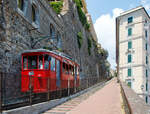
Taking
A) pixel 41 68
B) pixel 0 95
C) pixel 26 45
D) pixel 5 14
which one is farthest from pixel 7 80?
pixel 26 45

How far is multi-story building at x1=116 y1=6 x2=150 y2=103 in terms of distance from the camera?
28500mm

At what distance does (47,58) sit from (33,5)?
5255 millimetres

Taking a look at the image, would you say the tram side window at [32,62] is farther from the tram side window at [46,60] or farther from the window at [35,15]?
the window at [35,15]

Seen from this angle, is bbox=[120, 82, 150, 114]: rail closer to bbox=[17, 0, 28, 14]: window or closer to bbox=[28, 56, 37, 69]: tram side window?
bbox=[28, 56, 37, 69]: tram side window

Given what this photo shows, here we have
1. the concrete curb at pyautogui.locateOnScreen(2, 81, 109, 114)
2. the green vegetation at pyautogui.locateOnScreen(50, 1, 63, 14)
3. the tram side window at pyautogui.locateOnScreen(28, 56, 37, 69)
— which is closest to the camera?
the concrete curb at pyautogui.locateOnScreen(2, 81, 109, 114)

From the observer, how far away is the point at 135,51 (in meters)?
29.6

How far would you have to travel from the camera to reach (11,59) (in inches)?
359

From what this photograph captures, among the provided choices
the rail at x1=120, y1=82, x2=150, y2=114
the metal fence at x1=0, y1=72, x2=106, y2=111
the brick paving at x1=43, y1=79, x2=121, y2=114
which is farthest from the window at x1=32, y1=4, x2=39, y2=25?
the rail at x1=120, y1=82, x2=150, y2=114

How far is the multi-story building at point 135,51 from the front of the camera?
28.5 m

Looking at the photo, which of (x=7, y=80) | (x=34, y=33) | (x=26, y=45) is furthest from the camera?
(x=34, y=33)

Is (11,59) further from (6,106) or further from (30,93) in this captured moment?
(6,106)

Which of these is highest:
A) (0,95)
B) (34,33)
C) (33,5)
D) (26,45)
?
(33,5)

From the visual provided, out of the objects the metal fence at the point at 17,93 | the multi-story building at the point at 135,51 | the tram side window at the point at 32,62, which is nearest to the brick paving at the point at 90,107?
the metal fence at the point at 17,93

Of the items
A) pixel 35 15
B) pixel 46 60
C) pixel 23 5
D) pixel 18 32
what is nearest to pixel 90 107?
pixel 46 60
